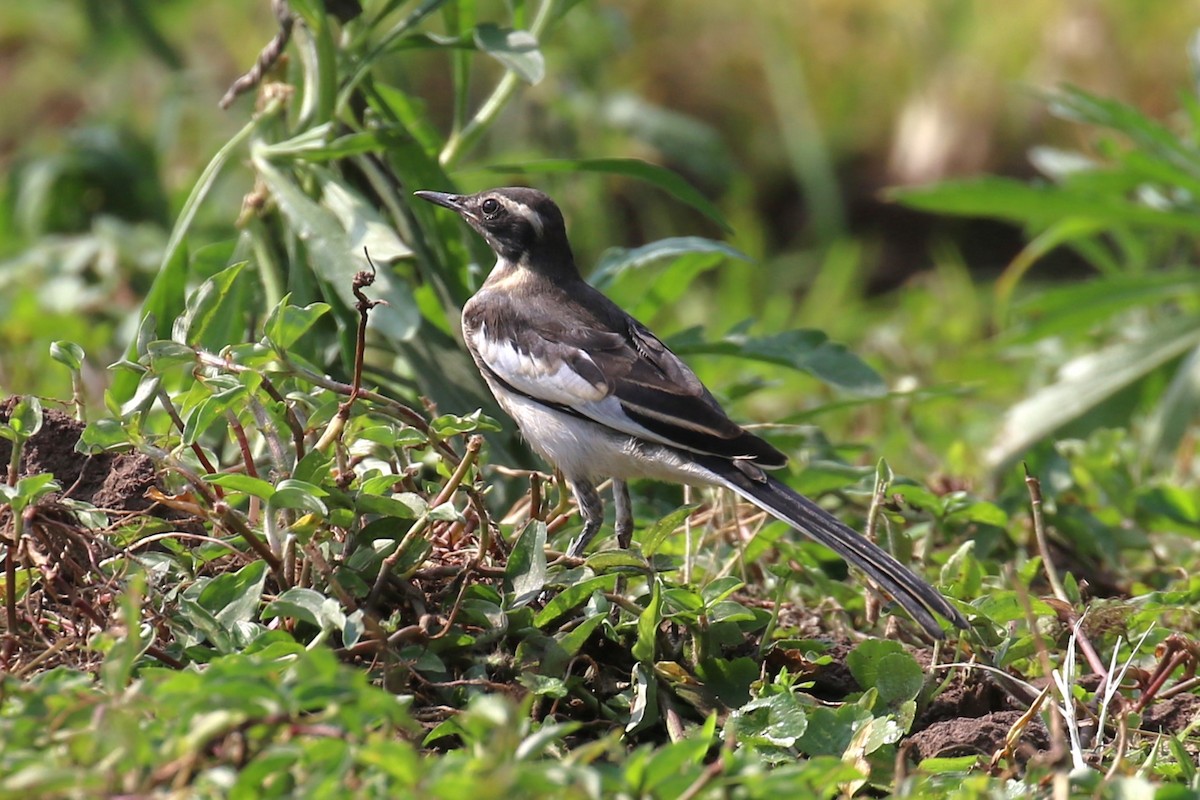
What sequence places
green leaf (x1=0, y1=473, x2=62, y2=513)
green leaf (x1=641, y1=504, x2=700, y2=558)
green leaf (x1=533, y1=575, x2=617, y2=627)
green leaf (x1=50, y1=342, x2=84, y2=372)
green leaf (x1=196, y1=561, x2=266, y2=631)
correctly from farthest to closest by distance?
green leaf (x1=641, y1=504, x2=700, y2=558) < green leaf (x1=533, y1=575, x2=617, y2=627) < green leaf (x1=50, y1=342, x2=84, y2=372) < green leaf (x1=196, y1=561, x2=266, y2=631) < green leaf (x1=0, y1=473, x2=62, y2=513)

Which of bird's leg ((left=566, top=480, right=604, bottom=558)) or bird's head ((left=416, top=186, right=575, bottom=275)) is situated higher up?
bird's head ((left=416, top=186, right=575, bottom=275))

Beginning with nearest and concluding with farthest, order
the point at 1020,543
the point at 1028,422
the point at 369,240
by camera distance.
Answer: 1. the point at 369,240
2. the point at 1020,543
3. the point at 1028,422

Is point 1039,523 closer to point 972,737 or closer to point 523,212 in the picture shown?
point 972,737

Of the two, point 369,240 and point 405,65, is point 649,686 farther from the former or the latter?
point 405,65

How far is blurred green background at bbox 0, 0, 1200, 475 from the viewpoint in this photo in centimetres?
796

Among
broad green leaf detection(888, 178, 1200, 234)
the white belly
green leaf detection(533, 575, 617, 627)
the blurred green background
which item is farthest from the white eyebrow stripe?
the blurred green background

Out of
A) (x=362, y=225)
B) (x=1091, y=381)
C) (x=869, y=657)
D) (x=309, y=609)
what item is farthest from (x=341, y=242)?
(x=1091, y=381)

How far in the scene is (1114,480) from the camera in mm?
5188

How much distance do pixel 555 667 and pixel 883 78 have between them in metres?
8.33

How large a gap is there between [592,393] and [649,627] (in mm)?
1102

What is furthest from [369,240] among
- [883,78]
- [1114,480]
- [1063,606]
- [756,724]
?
[883,78]

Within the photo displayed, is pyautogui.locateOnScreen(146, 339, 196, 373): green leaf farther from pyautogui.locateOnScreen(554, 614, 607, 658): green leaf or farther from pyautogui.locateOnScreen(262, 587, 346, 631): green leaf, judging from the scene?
pyautogui.locateOnScreen(554, 614, 607, 658): green leaf

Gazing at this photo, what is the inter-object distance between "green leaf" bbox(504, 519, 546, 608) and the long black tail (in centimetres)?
66

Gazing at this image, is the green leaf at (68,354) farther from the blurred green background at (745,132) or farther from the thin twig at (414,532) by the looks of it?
the blurred green background at (745,132)
